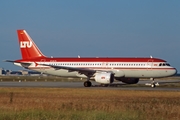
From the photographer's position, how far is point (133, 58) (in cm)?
5106

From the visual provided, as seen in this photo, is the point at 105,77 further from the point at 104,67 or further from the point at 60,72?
the point at 60,72

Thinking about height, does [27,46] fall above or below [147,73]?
above

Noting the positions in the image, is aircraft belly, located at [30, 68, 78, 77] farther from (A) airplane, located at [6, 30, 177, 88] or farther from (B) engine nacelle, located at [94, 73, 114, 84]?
(B) engine nacelle, located at [94, 73, 114, 84]

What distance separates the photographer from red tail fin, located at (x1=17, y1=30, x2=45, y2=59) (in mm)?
56062

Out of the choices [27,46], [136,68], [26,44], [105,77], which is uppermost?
[26,44]

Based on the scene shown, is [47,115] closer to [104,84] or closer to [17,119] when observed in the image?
[17,119]

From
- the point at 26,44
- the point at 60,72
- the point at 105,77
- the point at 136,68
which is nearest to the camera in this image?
the point at 105,77

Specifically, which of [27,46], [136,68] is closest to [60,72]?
[27,46]

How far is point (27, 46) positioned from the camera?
56562 millimetres

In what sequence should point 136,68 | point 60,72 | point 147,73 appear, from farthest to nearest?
point 60,72
point 147,73
point 136,68

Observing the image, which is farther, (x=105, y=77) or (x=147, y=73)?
(x=147, y=73)

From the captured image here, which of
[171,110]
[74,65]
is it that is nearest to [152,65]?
[74,65]

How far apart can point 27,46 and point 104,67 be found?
11.4 metres

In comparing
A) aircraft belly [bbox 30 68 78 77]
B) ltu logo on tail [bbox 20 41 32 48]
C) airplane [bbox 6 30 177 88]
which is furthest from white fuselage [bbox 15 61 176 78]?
ltu logo on tail [bbox 20 41 32 48]
